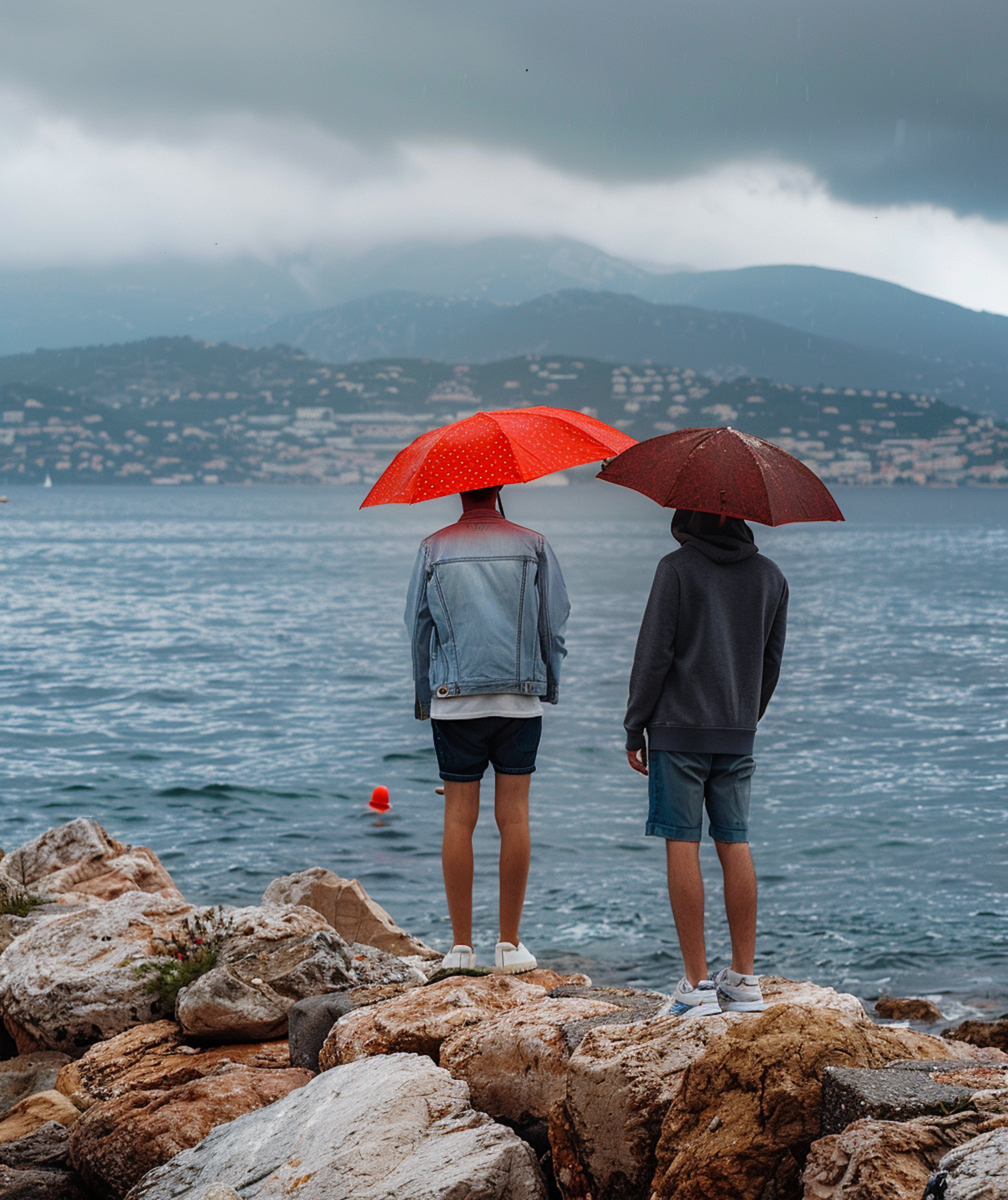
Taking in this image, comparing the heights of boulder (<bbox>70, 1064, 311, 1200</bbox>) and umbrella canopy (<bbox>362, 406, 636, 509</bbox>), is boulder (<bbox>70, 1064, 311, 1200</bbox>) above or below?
below

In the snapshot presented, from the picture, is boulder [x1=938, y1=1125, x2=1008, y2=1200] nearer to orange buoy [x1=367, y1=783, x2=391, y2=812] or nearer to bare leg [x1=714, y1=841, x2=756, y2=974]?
bare leg [x1=714, y1=841, x2=756, y2=974]

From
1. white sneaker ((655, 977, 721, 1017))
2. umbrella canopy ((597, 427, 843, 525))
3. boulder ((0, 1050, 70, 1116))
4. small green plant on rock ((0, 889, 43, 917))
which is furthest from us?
small green plant on rock ((0, 889, 43, 917))

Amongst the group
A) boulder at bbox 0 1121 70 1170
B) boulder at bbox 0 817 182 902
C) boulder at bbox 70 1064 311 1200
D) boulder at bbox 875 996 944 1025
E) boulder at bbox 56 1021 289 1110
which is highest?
boulder at bbox 70 1064 311 1200

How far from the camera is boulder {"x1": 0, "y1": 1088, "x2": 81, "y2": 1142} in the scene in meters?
5.01

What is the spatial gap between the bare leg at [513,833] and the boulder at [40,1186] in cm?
194

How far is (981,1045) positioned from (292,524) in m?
93.9

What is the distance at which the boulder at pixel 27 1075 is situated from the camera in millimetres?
5613

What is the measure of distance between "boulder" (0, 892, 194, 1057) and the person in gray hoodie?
2.90 metres

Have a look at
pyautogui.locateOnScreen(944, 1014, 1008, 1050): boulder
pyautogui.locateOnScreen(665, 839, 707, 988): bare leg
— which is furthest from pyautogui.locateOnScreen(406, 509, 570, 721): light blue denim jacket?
pyautogui.locateOnScreen(944, 1014, 1008, 1050): boulder

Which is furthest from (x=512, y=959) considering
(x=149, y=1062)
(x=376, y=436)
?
(x=376, y=436)

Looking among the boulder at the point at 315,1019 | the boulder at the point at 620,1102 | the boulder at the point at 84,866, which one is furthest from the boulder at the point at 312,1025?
the boulder at the point at 84,866

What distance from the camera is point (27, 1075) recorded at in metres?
5.76

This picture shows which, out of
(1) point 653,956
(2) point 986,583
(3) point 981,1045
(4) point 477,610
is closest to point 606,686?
(1) point 653,956

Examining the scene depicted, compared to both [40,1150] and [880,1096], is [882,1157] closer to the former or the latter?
[880,1096]
